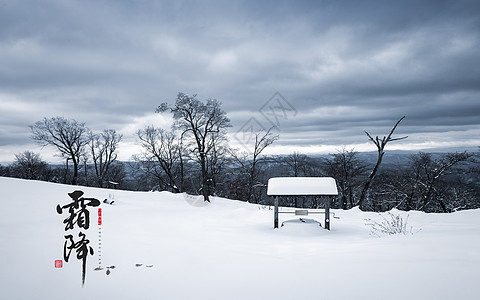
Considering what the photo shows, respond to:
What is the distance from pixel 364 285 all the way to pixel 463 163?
87.4ft

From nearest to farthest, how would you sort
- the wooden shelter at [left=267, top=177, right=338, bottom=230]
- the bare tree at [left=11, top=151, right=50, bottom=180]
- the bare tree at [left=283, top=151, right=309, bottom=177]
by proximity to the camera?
1. the wooden shelter at [left=267, top=177, right=338, bottom=230]
2. the bare tree at [left=283, top=151, right=309, bottom=177]
3. the bare tree at [left=11, top=151, right=50, bottom=180]

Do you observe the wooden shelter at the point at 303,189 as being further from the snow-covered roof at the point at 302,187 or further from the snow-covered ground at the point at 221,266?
the snow-covered ground at the point at 221,266

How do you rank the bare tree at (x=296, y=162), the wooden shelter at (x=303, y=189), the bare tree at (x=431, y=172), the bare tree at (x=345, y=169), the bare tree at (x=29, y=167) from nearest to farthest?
1. the wooden shelter at (x=303, y=189)
2. the bare tree at (x=431, y=172)
3. the bare tree at (x=345, y=169)
4. the bare tree at (x=296, y=162)
5. the bare tree at (x=29, y=167)

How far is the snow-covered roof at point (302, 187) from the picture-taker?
1341cm

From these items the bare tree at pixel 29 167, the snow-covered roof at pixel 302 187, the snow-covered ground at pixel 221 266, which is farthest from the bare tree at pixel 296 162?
the bare tree at pixel 29 167

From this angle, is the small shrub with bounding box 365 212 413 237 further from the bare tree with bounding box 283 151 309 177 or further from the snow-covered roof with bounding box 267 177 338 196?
the bare tree with bounding box 283 151 309 177

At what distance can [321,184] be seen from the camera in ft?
45.4

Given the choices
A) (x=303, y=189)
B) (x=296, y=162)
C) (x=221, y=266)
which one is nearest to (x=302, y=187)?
(x=303, y=189)

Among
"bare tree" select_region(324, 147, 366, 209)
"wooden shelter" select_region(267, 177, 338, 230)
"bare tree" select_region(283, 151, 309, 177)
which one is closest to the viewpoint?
"wooden shelter" select_region(267, 177, 338, 230)

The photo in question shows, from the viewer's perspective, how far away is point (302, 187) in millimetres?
13773

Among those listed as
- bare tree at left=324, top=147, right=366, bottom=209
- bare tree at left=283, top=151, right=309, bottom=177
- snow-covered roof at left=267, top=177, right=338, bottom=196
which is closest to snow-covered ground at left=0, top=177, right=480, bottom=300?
snow-covered roof at left=267, top=177, right=338, bottom=196

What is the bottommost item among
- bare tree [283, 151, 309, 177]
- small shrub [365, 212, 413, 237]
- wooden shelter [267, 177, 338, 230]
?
small shrub [365, 212, 413, 237]

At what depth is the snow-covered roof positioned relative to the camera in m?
13.4

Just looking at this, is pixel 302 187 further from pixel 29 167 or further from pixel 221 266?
pixel 29 167
